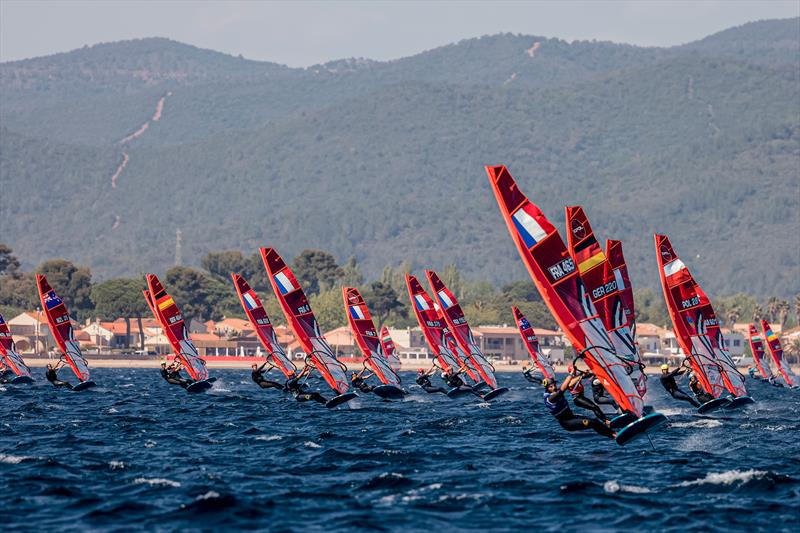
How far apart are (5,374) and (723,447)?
52.9 metres

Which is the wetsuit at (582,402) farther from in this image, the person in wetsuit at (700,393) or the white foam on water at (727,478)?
the person in wetsuit at (700,393)

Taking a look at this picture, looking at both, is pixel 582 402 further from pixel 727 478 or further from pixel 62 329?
pixel 62 329

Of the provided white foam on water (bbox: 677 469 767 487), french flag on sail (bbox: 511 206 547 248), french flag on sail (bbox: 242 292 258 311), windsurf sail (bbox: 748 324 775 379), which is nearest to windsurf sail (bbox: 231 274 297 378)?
french flag on sail (bbox: 242 292 258 311)

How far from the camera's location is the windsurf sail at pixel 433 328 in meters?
78.1

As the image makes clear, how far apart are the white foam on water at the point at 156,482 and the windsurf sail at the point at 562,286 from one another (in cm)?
1099

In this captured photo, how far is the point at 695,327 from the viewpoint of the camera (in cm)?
5662

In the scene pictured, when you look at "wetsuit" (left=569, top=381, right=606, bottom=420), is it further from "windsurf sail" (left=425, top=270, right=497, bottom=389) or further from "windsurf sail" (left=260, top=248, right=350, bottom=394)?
"windsurf sail" (left=425, top=270, right=497, bottom=389)

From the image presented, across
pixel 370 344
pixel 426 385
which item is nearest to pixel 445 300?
pixel 426 385

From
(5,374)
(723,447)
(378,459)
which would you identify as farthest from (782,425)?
(5,374)

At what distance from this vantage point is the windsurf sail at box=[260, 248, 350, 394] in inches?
2489

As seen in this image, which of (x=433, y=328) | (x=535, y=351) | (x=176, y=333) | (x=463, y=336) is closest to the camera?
(x=463, y=336)

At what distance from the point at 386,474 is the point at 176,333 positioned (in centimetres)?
4365

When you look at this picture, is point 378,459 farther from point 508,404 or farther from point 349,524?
point 508,404

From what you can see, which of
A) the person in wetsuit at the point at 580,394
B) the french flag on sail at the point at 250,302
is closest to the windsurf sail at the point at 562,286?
the person in wetsuit at the point at 580,394
